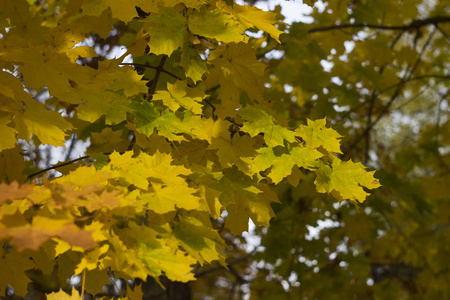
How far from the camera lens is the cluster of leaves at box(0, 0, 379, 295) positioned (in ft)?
4.44

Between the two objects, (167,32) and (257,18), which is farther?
(257,18)

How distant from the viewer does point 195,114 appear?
5.73 feet

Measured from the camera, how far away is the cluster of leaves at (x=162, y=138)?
53.2 inches

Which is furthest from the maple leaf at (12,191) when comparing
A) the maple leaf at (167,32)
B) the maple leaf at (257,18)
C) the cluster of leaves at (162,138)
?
the maple leaf at (257,18)

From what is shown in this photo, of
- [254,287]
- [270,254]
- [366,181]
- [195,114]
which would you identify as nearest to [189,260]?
[195,114]

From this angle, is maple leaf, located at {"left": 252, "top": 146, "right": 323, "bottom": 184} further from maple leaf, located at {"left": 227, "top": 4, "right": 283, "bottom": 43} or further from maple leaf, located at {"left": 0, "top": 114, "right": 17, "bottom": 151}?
maple leaf, located at {"left": 0, "top": 114, "right": 17, "bottom": 151}

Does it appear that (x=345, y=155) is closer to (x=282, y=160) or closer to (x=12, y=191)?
(x=282, y=160)

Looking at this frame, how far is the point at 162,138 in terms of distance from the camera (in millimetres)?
1698

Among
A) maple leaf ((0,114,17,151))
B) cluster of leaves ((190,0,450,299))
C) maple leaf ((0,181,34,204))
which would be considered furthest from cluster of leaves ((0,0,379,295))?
cluster of leaves ((190,0,450,299))

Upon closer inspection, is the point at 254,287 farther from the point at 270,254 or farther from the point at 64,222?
the point at 64,222

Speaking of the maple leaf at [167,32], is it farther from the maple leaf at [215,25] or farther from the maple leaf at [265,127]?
the maple leaf at [265,127]

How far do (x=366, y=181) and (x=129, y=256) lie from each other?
923 millimetres

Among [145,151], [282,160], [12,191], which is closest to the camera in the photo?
[12,191]

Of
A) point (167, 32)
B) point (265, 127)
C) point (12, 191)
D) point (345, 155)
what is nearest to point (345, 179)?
point (265, 127)
